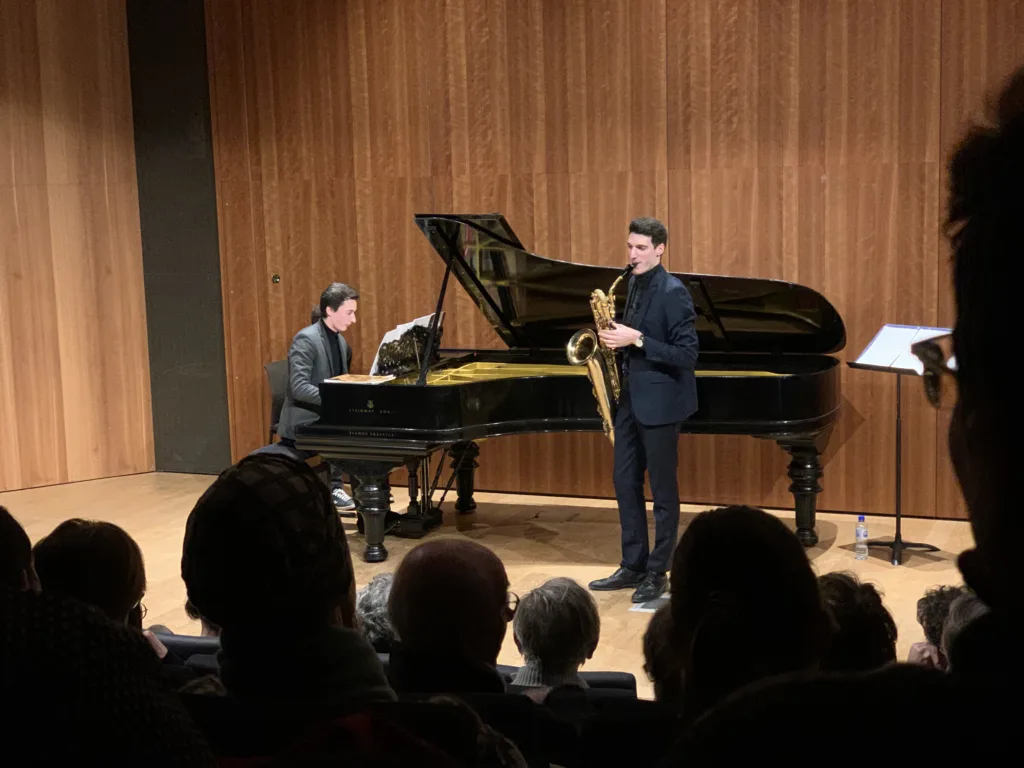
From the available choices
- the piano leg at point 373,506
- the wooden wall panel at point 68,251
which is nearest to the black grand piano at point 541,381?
the piano leg at point 373,506

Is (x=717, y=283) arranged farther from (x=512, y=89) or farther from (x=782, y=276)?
(x=512, y=89)

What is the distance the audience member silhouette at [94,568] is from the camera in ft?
8.82

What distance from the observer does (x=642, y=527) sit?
6008mm

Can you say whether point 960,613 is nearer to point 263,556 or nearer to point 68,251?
point 263,556

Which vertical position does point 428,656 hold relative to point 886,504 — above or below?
above

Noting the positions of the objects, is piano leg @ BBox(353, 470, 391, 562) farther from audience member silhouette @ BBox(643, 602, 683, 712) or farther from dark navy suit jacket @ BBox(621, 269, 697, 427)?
audience member silhouette @ BBox(643, 602, 683, 712)

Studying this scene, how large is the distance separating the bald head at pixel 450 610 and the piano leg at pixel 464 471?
505 cm

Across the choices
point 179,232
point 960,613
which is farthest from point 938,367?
point 179,232

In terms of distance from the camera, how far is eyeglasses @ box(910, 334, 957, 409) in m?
0.89

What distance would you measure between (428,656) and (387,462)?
13.6 ft

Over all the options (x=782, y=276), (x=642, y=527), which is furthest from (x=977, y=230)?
(x=782, y=276)

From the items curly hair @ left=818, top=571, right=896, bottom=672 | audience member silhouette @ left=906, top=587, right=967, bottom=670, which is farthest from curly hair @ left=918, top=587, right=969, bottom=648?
curly hair @ left=818, top=571, right=896, bottom=672

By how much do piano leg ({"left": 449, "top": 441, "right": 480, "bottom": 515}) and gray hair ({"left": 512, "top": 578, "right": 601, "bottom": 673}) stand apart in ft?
13.7

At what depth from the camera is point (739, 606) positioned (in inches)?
78.0
